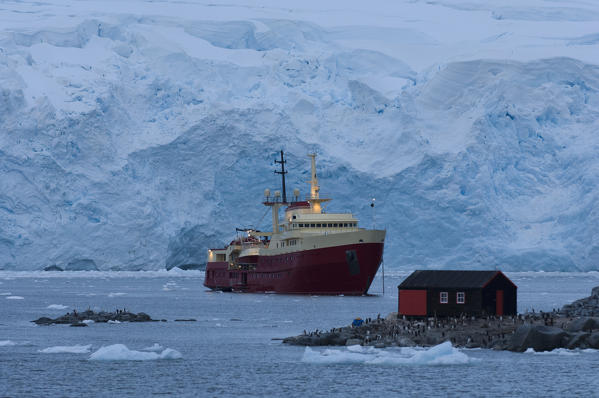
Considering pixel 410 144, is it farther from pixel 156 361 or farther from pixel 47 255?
pixel 156 361

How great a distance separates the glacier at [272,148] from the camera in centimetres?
7088

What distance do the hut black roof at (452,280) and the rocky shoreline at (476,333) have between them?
1020 mm

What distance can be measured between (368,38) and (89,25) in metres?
24.7

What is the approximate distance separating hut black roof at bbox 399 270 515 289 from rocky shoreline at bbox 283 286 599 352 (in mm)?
1020

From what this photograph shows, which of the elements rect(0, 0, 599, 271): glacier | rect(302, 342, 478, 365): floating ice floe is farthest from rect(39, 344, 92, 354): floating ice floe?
rect(0, 0, 599, 271): glacier

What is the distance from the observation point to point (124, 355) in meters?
24.9

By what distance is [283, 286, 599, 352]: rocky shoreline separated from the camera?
25.8 meters

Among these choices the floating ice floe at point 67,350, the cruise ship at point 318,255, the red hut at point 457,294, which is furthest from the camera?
the cruise ship at point 318,255

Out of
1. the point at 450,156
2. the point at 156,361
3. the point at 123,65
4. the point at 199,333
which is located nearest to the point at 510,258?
the point at 450,156

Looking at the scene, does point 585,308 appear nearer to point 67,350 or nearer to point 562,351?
point 562,351

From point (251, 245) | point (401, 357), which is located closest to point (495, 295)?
point (401, 357)

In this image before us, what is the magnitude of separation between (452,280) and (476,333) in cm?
350

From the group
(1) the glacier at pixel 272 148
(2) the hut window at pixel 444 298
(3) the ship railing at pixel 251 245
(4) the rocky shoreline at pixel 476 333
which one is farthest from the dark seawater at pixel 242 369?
(1) the glacier at pixel 272 148

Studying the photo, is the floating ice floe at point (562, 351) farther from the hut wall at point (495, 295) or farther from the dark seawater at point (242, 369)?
the hut wall at point (495, 295)
